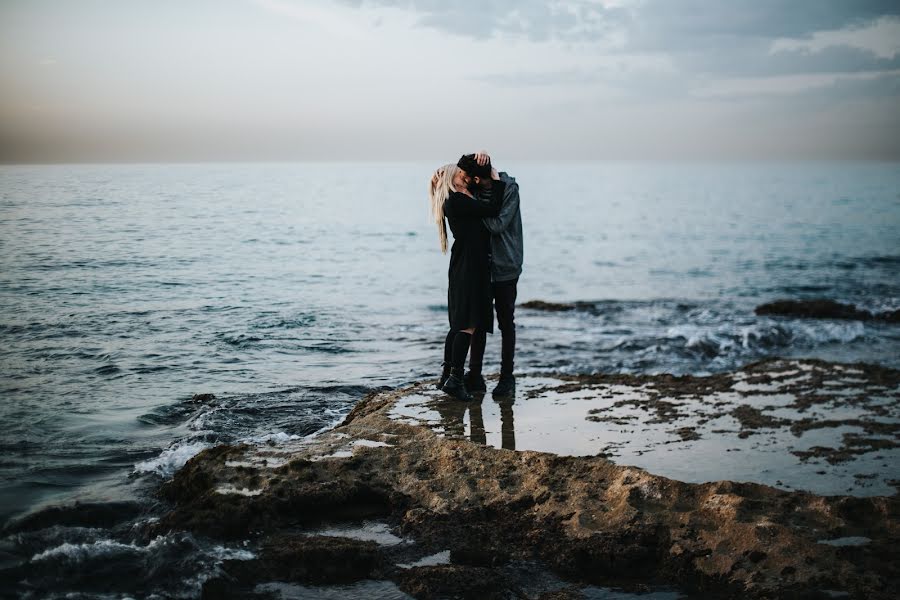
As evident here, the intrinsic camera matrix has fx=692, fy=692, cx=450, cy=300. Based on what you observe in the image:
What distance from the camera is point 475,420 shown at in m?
6.19

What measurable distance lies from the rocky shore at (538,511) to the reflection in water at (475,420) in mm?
32

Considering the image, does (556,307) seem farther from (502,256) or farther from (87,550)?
(87,550)

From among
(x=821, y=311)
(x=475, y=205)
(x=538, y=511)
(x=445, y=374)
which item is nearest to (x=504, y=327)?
(x=445, y=374)

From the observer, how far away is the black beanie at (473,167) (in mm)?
6172

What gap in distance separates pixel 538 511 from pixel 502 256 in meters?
2.96

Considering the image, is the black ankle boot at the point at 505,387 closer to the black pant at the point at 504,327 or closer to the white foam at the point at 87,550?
→ the black pant at the point at 504,327

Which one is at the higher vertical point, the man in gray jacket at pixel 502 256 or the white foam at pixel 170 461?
the man in gray jacket at pixel 502 256

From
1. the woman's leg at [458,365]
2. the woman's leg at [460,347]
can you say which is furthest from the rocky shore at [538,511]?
the woman's leg at [460,347]

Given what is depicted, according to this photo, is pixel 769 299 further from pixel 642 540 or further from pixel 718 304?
pixel 642 540

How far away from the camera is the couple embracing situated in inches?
248

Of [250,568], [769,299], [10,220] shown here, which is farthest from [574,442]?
[10,220]

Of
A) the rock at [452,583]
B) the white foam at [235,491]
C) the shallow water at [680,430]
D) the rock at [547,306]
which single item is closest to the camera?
the rock at [452,583]

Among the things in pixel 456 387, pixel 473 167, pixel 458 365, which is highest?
pixel 473 167

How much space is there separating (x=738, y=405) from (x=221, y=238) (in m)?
19.4
